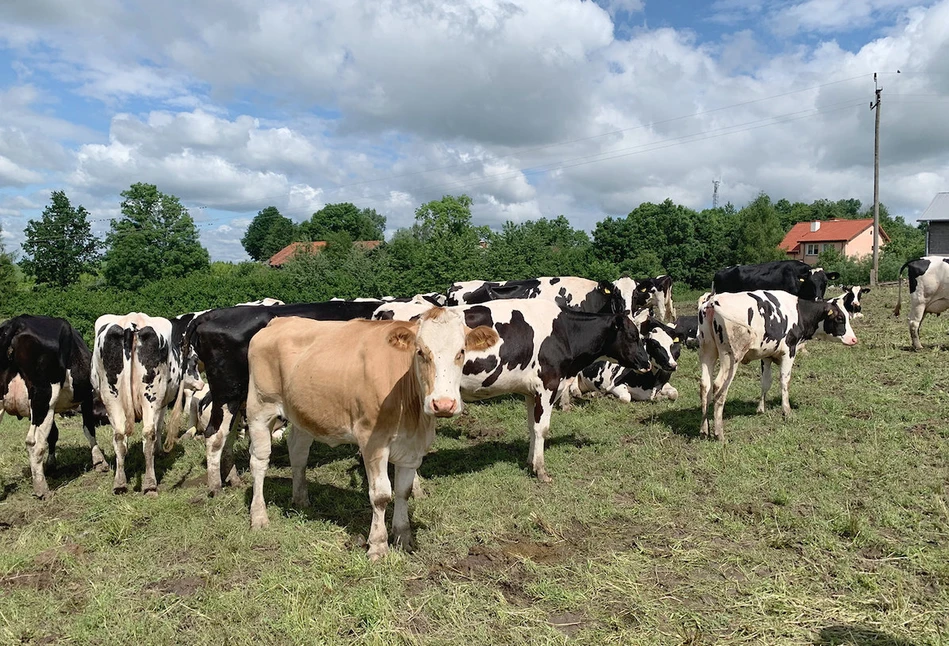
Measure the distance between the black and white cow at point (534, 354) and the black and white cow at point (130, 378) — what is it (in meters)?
3.96

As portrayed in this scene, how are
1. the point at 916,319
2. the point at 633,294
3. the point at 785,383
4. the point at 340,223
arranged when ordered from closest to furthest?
the point at 785,383, the point at 916,319, the point at 633,294, the point at 340,223

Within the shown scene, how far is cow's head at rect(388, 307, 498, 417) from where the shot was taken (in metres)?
4.62

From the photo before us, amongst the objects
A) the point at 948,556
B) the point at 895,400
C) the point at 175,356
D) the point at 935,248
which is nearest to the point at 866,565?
the point at 948,556

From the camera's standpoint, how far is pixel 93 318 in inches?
1089

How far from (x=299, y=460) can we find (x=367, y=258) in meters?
29.5

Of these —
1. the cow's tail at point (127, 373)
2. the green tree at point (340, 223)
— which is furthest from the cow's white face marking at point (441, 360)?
the green tree at point (340, 223)

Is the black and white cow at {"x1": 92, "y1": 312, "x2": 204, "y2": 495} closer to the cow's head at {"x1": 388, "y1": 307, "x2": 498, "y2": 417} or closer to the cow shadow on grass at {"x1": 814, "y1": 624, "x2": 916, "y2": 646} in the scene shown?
the cow's head at {"x1": 388, "y1": 307, "x2": 498, "y2": 417}

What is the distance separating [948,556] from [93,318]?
31.3 meters

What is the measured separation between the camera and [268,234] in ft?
394

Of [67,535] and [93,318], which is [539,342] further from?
[93,318]

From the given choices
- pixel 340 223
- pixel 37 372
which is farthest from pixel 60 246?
pixel 37 372

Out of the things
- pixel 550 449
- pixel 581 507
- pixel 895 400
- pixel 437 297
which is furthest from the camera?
pixel 437 297

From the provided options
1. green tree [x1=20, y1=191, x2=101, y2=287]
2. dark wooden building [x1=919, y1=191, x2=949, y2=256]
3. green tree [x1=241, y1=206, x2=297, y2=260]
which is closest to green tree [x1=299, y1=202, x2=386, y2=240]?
green tree [x1=241, y1=206, x2=297, y2=260]

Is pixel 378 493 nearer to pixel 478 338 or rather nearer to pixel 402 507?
pixel 402 507
